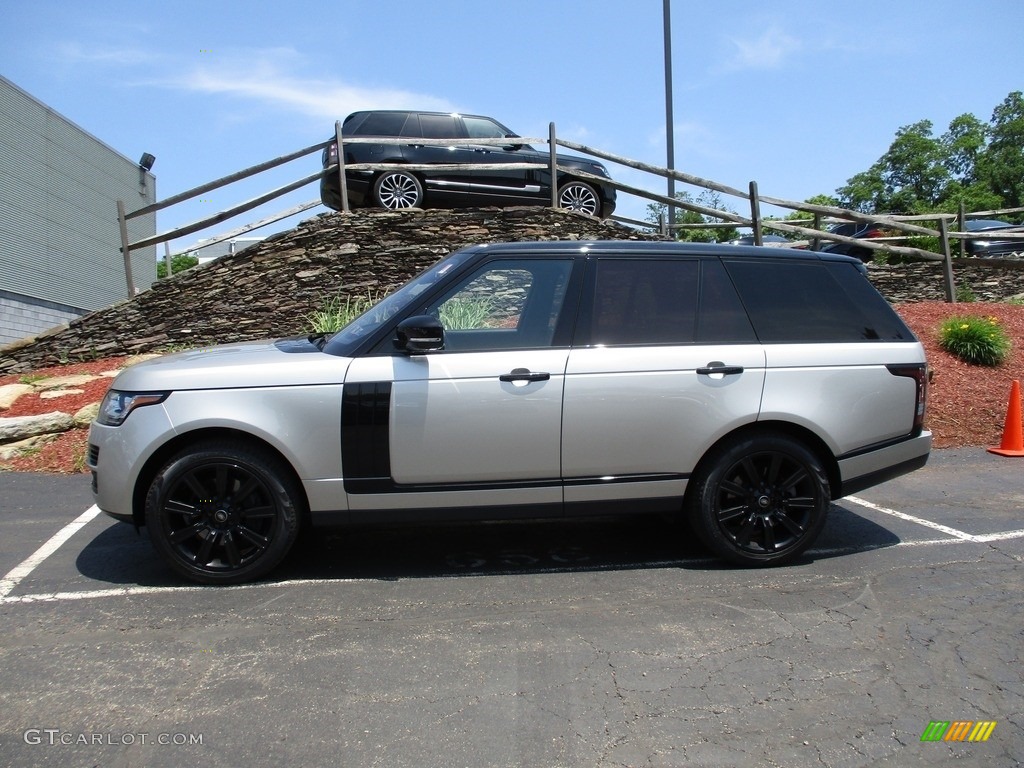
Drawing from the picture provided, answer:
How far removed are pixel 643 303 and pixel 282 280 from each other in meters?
7.83

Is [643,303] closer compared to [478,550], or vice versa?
[643,303]

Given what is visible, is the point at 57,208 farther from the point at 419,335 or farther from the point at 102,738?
the point at 102,738

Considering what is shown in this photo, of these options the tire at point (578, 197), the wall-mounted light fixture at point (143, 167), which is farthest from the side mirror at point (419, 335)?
the wall-mounted light fixture at point (143, 167)

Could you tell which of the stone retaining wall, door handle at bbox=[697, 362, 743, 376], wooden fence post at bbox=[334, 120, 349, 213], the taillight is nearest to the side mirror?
door handle at bbox=[697, 362, 743, 376]

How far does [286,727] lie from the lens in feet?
9.77

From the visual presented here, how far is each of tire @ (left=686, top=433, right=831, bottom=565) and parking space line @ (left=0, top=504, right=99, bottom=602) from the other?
3780 mm

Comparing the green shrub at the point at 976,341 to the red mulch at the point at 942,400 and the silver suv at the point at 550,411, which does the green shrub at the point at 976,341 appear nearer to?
the red mulch at the point at 942,400

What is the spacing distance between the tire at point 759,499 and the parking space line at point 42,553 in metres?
3.78

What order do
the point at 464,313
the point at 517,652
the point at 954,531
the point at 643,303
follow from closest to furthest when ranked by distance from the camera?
1. the point at 517,652
2. the point at 643,303
3. the point at 954,531
4. the point at 464,313

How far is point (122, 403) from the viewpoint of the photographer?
168 inches

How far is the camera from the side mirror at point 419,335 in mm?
4215

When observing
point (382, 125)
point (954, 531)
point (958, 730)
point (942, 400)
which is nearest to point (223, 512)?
point (958, 730)

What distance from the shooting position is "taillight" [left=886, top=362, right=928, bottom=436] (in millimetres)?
4773

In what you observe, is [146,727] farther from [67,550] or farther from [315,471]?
[67,550]
